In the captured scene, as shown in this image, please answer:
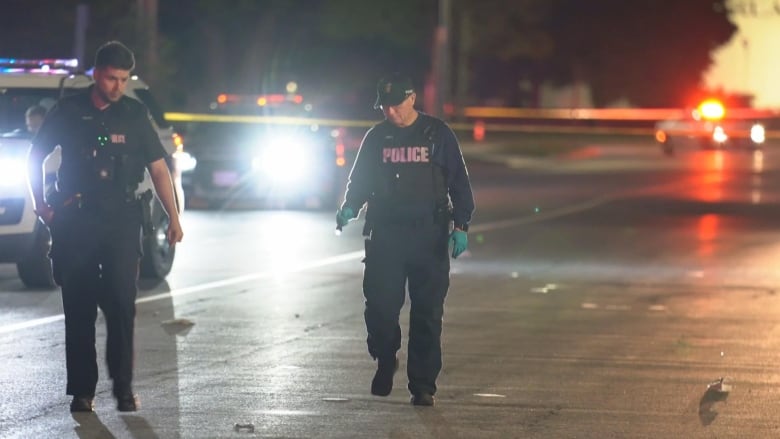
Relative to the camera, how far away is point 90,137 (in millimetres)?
8617

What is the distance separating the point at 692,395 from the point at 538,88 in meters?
67.5

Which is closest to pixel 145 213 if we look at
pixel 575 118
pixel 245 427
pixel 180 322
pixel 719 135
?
pixel 245 427

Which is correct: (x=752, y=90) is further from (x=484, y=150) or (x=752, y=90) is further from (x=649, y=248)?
(x=649, y=248)

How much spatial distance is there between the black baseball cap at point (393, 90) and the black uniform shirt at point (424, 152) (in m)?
0.14

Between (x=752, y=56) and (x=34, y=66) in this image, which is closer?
(x=34, y=66)

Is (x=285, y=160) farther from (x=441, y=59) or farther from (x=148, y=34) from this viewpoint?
(x=441, y=59)

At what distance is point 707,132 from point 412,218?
41773mm

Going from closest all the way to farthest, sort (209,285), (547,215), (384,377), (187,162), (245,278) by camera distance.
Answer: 1. (384,377)
2. (209,285)
3. (245,278)
4. (187,162)
5. (547,215)

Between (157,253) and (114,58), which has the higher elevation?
(114,58)

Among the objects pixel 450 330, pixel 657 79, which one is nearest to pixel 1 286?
pixel 450 330

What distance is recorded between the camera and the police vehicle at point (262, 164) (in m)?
26.6

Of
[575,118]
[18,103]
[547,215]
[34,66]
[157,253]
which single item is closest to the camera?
[34,66]

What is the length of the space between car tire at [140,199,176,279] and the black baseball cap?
6.68 metres

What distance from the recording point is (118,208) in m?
8.61
